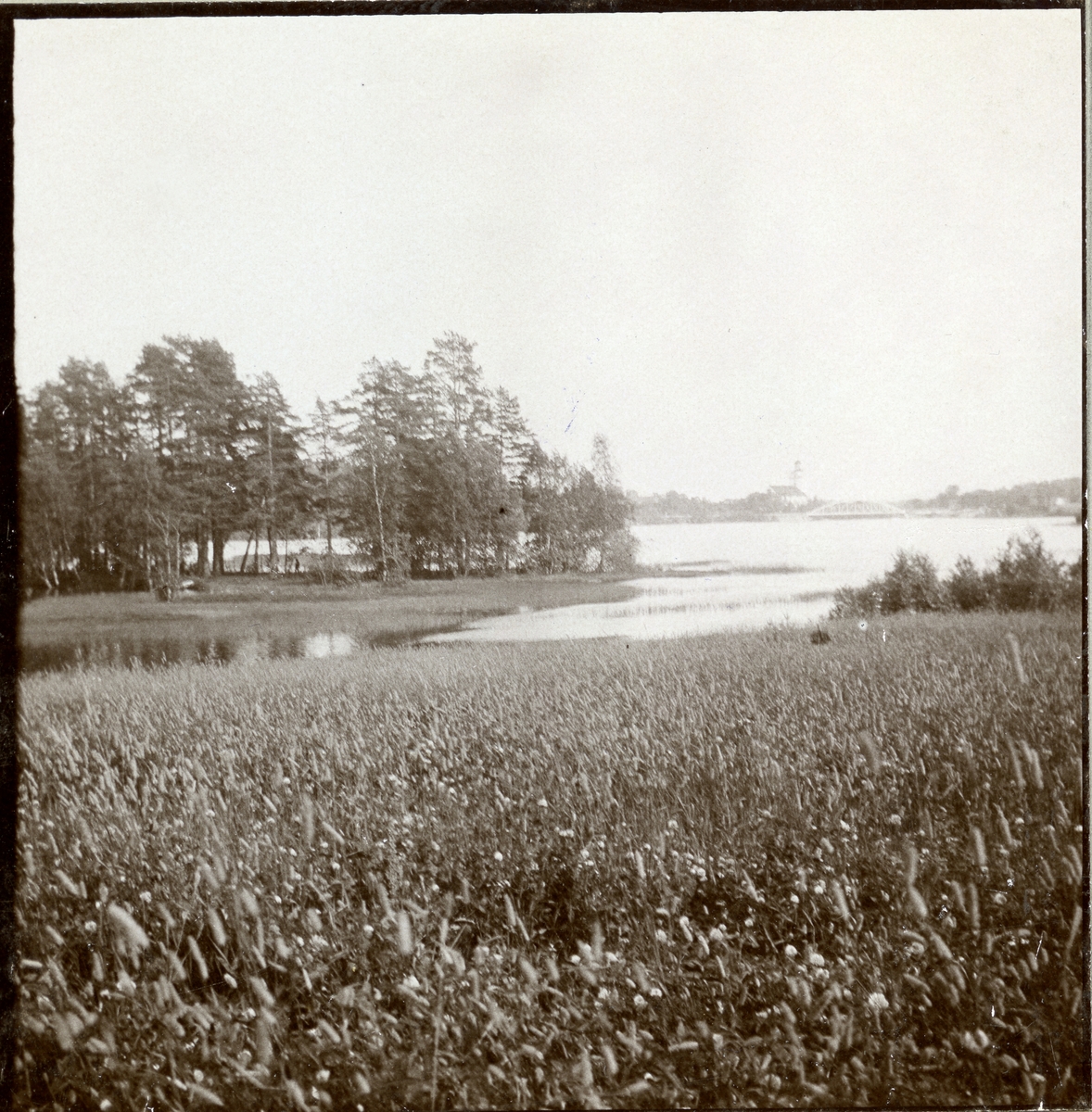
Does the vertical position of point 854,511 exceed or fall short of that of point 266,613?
it exceeds it

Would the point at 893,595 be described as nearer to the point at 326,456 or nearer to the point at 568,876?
the point at 568,876

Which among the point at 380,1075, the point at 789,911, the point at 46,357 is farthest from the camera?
the point at 46,357

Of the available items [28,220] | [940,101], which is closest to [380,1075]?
[28,220]

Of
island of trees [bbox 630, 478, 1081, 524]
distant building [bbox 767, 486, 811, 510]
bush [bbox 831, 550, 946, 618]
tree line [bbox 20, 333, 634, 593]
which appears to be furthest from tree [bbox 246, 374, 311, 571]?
bush [bbox 831, 550, 946, 618]

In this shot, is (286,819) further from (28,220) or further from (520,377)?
(28,220)

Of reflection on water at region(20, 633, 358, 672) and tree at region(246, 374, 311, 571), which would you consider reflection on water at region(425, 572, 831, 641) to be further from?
tree at region(246, 374, 311, 571)

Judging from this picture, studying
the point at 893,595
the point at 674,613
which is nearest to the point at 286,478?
the point at 674,613
